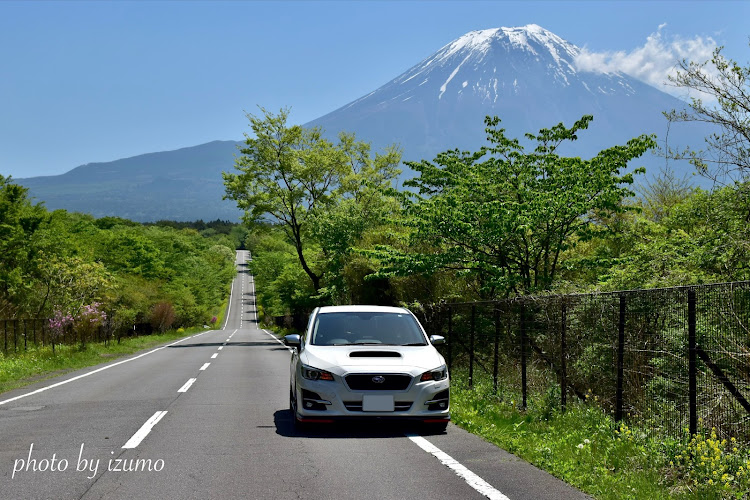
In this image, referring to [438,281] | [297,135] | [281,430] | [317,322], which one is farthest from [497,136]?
[297,135]

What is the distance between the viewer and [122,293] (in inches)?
2180

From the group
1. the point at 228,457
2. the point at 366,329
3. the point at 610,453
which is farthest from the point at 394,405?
the point at 610,453

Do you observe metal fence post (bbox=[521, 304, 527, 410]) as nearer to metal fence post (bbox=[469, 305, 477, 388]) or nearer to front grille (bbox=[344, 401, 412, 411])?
metal fence post (bbox=[469, 305, 477, 388])

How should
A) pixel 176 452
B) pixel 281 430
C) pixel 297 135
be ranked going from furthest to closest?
pixel 297 135
pixel 281 430
pixel 176 452

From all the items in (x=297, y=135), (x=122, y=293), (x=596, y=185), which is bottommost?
(x=122, y=293)

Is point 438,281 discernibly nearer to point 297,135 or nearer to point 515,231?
point 515,231

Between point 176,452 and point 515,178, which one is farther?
point 515,178

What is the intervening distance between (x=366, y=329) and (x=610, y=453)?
4016mm

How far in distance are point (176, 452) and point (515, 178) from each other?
1285cm

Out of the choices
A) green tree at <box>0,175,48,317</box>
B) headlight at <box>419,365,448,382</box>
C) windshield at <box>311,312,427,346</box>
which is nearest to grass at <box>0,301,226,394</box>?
windshield at <box>311,312,427,346</box>

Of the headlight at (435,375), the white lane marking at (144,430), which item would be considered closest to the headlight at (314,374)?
the headlight at (435,375)

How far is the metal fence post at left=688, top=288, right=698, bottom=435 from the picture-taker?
586cm

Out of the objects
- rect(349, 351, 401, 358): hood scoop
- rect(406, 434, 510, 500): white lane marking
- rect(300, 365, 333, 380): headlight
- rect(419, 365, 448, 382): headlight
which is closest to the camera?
rect(406, 434, 510, 500): white lane marking

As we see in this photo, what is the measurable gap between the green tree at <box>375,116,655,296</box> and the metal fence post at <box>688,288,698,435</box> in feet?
31.8
